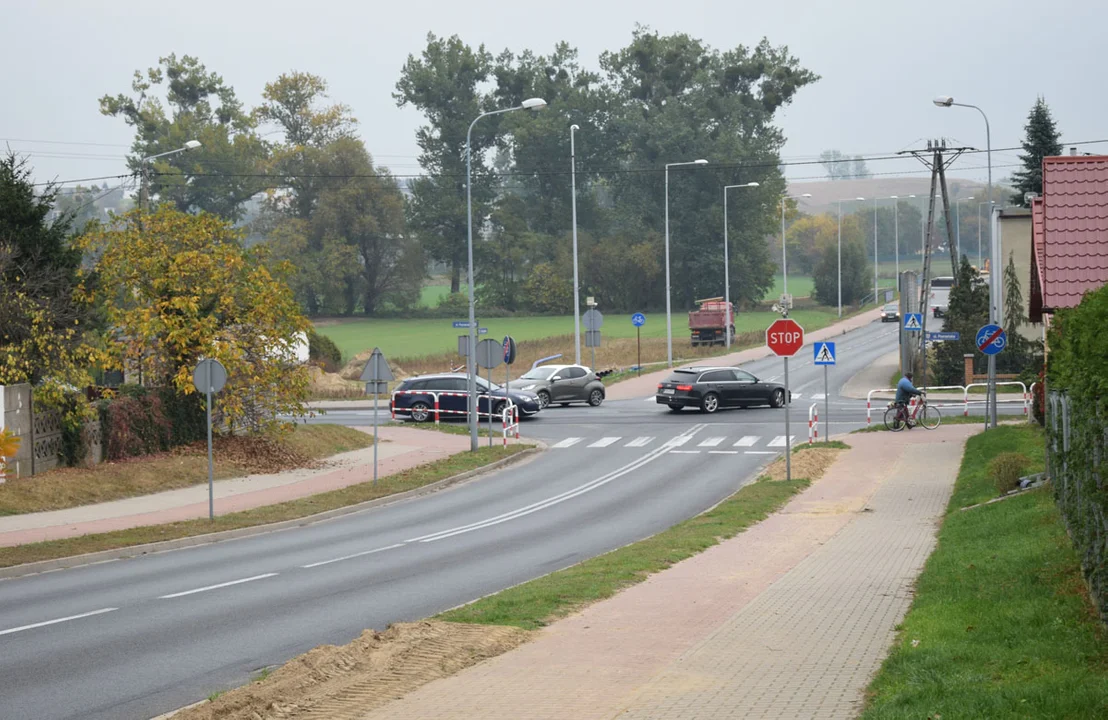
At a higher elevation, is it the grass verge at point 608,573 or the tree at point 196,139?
the tree at point 196,139

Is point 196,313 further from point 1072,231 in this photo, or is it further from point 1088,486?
point 1088,486

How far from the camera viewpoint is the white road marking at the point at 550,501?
2072 cm

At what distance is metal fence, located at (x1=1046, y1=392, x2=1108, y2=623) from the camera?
347 inches

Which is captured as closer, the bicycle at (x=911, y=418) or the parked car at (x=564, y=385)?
the bicycle at (x=911, y=418)

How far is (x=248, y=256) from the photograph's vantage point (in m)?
30.1

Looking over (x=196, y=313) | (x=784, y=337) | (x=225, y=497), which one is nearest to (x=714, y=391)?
(x=784, y=337)

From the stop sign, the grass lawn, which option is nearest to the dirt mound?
the grass lawn

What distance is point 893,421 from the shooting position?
3497cm

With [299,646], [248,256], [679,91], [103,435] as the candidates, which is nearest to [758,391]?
[248,256]

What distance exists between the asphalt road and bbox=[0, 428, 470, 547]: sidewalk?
2412 millimetres

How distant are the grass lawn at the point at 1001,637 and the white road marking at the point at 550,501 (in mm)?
8110

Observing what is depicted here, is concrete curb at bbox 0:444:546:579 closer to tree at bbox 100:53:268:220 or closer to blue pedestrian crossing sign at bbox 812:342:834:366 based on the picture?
blue pedestrian crossing sign at bbox 812:342:834:366

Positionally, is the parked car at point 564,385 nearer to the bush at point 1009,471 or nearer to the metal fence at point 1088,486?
the bush at point 1009,471

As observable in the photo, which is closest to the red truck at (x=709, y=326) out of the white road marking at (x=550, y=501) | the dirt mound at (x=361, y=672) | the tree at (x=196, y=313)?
the white road marking at (x=550, y=501)
